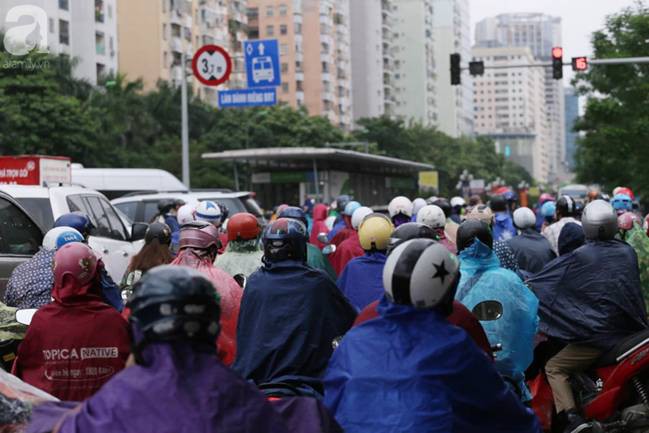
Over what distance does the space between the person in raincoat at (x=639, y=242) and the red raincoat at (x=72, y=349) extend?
595cm

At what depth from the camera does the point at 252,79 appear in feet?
105

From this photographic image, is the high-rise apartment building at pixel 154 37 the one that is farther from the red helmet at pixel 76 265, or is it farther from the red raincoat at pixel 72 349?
the red raincoat at pixel 72 349

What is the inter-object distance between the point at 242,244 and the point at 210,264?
1432mm

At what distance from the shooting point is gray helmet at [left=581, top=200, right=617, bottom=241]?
7859 mm

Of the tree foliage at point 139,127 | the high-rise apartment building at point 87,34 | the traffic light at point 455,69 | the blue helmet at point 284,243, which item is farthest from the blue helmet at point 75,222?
the high-rise apartment building at point 87,34

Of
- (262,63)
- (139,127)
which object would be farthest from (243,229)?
(139,127)

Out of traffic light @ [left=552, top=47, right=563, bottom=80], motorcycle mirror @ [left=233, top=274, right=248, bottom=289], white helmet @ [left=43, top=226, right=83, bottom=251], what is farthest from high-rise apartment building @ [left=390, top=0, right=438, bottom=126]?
white helmet @ [left=43, top=226, right=83, bottom=251]

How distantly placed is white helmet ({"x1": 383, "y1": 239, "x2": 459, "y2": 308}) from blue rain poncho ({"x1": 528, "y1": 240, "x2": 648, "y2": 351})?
3.66 meters

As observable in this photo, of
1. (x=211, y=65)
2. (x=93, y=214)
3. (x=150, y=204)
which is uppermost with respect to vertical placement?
(x=211, y=65)

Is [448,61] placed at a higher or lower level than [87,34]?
higher

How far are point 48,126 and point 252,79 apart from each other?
1858 centimetres

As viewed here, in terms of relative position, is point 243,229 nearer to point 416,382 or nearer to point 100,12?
point 416,382

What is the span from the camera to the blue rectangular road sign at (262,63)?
31.9 metres

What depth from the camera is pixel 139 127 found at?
6391cm
